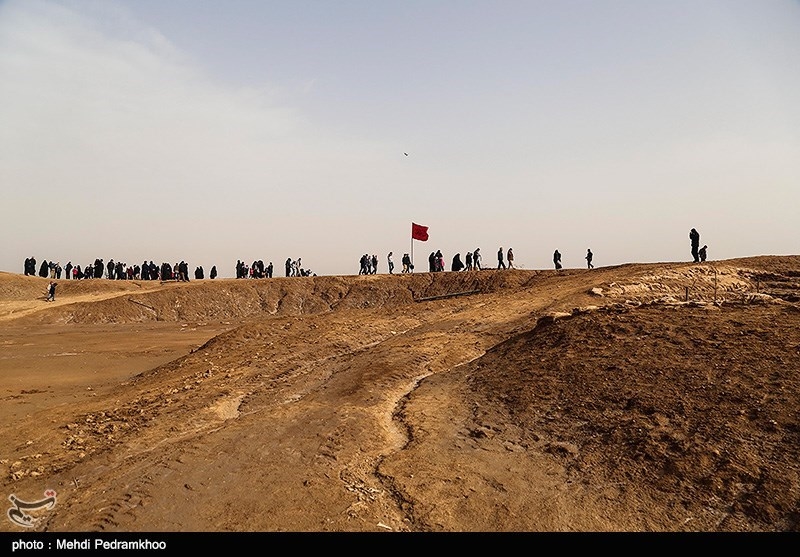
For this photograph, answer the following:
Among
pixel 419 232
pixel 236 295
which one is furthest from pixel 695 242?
pixel 236 295

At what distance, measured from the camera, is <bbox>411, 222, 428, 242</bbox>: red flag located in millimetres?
34281

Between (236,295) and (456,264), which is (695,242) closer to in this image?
(456,264)

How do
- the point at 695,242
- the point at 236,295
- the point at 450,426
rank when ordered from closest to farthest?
the point at 450,426 < the point at 695,242 < the point at 236,295

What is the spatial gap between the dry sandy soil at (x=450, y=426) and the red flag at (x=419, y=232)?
717 inches

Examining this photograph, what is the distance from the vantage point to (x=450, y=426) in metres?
8.47

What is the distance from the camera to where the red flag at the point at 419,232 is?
3428 cm

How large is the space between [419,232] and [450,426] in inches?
1042

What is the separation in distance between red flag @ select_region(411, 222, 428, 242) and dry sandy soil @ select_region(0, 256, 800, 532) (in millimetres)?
18207

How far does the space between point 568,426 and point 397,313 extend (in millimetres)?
10083

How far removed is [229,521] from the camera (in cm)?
591

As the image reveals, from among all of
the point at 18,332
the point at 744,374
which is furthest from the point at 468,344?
the point at 18,332
